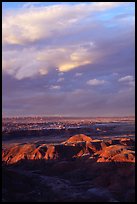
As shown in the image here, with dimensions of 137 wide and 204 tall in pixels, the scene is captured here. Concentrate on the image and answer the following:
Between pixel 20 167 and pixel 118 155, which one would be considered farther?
pixel 20 167

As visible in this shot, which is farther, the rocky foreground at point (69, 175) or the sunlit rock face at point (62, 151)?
the sunlit rock face at point (62, 151)

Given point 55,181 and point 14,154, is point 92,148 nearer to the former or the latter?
point 14,154

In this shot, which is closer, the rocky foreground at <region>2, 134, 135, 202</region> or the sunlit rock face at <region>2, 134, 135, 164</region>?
the rocky foreground at <region>2, 134, 135, 202</region>

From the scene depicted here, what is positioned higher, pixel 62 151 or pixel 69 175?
pixel 62 151

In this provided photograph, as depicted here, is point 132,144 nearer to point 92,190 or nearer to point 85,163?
point 85,163

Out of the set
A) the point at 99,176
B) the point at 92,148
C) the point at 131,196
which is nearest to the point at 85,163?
the point at 99,176

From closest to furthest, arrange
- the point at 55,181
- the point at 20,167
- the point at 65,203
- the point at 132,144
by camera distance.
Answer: the point at 65,203
the point at 55,181
the point at 20,167
the point at 132,144

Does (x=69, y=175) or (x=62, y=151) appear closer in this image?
(x=69, y=175)

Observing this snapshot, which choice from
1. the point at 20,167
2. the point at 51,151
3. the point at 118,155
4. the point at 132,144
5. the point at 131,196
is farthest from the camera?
the point at 132,144
